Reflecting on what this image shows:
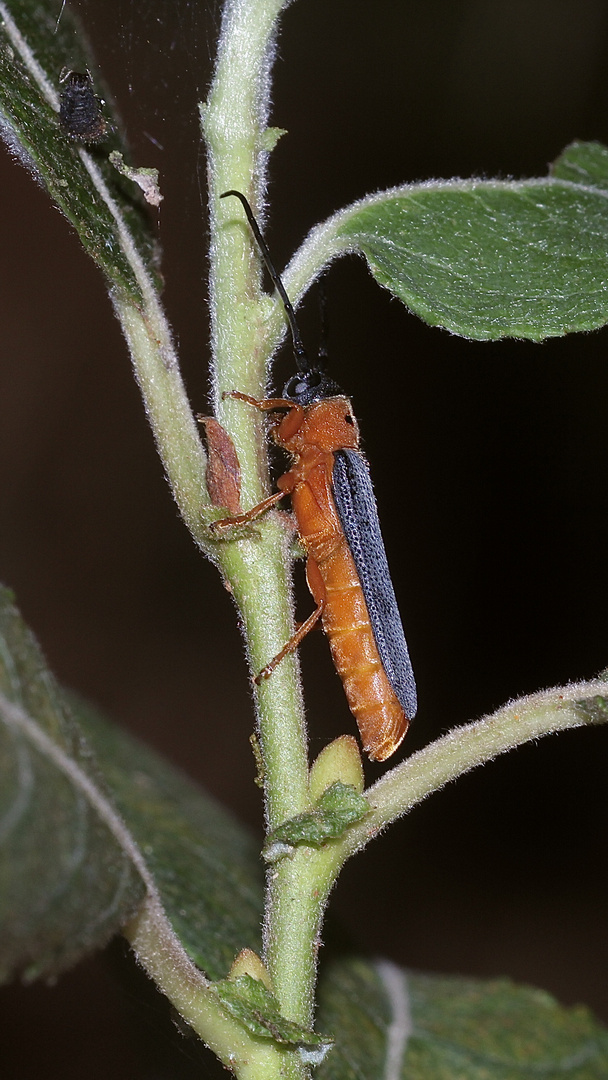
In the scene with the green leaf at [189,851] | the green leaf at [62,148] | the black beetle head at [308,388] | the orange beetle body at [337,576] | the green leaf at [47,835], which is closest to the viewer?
the green leaf at [47,835]

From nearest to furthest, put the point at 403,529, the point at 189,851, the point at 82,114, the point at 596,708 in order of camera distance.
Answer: the point at 596,708
the point at 82,114
the point at 189,851
the point at 403,529

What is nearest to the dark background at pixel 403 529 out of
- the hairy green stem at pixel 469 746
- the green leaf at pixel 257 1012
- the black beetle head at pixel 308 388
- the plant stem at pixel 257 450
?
the black beetle head at pixel 308 388

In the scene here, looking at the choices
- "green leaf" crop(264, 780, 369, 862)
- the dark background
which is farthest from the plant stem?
the dark background

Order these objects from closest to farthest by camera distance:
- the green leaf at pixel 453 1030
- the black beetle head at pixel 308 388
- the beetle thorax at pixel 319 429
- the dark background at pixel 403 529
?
1. the green leaf at pixel 453 1030
2. the beetle thorax at pixel 319 429
3. the black beetle head at pixel 308 388
4. the dark background at pixel 403 529

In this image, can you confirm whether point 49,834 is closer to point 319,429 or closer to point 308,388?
point 319,429

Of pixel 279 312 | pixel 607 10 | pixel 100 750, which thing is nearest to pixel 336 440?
pixel 100 750

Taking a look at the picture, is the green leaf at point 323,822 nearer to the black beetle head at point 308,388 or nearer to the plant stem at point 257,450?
the plant stem at point 257,450

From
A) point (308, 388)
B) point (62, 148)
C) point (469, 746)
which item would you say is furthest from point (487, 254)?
point (308, 388)

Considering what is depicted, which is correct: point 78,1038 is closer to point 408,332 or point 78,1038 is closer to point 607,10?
point 408,332
